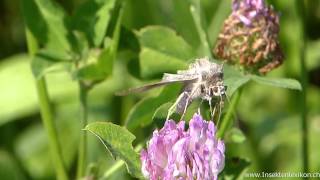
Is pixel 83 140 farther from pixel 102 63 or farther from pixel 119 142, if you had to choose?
pixel 119 142

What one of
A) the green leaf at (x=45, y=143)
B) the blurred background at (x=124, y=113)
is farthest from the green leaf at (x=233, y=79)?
the green leaf at (x=45, y=143)

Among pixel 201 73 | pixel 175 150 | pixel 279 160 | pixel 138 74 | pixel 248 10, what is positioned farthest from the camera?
pixel 279 160

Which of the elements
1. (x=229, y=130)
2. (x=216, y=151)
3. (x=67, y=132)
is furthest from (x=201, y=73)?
(x=67, y=132)

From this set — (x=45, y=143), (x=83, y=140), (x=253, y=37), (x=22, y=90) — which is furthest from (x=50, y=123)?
(x=45, y=143)

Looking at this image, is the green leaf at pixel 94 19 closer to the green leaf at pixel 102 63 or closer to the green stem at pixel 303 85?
the green leaf at pixel 102 63

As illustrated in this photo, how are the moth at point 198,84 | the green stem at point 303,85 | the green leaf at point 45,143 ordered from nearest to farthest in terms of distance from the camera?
the moth at point 198,84 → the green stem at point 303,85 → the green leaf at point 45,143

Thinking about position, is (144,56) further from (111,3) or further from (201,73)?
(201,73)

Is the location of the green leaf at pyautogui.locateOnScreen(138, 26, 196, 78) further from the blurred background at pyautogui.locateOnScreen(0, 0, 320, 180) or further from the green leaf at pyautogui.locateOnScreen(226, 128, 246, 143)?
the blurred background at pyautogui.locateOnScreen(0, 0, 320, 180)
